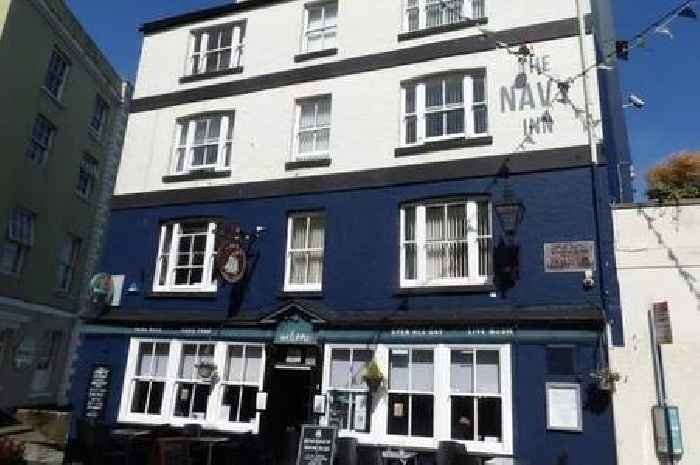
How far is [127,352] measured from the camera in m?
15.6

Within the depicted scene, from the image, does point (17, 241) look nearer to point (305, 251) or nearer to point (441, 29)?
point (305, 251)

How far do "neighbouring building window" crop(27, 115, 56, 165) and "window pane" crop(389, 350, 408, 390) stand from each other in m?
16.1

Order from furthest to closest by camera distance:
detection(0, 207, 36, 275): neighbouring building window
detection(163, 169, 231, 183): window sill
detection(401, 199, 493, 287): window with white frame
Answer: detection(0, 207, 36, 275): neighbouring building window, detection(163, 169, 231, 183): window sill, detection(401, 199, 493, 287): window with white frame

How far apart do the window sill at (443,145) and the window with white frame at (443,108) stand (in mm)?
141

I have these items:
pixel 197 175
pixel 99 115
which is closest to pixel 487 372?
pixel 197 175

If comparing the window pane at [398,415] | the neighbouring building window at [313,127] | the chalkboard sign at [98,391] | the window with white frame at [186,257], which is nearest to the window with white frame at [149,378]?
the chalkboard sign at [98,391]

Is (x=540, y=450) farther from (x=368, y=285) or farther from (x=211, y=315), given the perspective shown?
(x=211, y=315)

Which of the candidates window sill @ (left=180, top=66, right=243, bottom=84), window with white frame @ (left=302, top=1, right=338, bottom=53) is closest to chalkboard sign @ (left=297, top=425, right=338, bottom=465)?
window with white frame @ (left=302, top=1, right=338, bottom=53)

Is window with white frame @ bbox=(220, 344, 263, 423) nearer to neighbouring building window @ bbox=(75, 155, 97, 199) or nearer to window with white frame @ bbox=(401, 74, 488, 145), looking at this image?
window with white frame @ bbox=(401, 74, 488, 145)

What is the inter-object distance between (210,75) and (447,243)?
8.93 meters

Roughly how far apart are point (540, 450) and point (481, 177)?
18.3ft

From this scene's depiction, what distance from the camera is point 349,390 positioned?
13.2 m

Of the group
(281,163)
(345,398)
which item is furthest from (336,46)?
(345,398)

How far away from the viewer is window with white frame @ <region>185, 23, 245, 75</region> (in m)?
17.8
